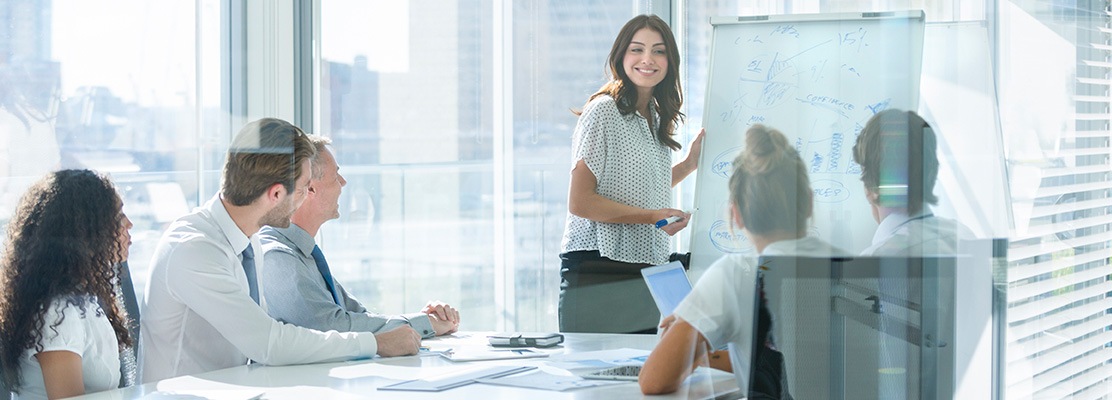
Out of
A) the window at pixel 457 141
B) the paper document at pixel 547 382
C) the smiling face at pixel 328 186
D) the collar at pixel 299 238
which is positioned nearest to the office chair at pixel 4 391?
the collar at pixel 299 238

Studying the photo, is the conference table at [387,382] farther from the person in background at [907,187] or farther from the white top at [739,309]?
the person in background at [907,187]

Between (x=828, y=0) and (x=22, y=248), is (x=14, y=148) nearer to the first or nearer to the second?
(x=22, y=248)

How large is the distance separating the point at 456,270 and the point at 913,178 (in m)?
2.49

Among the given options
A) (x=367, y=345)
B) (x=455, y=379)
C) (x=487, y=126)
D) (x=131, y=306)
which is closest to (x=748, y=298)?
(x=455, y=379)

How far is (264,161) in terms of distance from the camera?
7.22 ft

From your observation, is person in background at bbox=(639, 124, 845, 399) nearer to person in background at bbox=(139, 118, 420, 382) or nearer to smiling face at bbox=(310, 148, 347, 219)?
person in background at bbox=(139, 118, 420, 382)

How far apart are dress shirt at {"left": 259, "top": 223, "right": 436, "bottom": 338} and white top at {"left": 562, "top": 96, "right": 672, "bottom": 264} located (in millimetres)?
737

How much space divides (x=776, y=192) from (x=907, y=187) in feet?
0.63

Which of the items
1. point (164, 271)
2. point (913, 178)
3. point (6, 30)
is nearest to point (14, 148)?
point (6, 30)

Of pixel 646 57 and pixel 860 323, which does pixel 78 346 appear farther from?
pixel 646 57

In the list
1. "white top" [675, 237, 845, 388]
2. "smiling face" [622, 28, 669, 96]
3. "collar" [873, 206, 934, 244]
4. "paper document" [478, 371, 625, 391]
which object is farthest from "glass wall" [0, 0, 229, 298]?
"collar" [873, 206, 934, 244]

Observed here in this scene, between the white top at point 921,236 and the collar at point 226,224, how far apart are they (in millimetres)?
1220

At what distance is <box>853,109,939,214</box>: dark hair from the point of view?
156 centimetres

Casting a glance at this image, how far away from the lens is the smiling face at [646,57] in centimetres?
279
